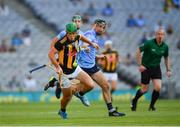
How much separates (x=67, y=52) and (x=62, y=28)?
2618 centimetres

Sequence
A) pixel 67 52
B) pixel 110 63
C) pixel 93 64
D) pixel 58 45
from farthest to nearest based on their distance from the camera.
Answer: pixel 110 63, pixel 93 64, pixel 67 52, pixel 58 45

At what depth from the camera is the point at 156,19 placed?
4531 centimetres

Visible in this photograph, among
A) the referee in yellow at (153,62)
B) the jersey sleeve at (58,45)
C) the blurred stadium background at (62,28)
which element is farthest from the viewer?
the blurred stadium background at (62,28)

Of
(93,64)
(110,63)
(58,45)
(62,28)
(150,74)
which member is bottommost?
(150,74)

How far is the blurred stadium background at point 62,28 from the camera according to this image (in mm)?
40156

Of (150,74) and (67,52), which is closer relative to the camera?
(67,52)

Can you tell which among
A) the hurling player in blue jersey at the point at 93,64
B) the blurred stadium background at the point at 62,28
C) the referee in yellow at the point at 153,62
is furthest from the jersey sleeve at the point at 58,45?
the blurred stadium background at the point at 62,28

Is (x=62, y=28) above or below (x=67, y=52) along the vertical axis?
above

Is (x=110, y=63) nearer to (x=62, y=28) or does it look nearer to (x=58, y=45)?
(x=62, y=28)

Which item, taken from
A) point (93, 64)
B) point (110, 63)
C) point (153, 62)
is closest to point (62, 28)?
point (110, 63)

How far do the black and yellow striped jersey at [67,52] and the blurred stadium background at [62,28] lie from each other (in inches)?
787

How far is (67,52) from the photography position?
58.9ft

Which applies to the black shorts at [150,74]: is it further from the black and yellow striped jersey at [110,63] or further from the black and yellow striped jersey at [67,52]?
the black and yellow striped jersey at [110,63]

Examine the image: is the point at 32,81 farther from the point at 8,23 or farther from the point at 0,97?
the point at 8,23
